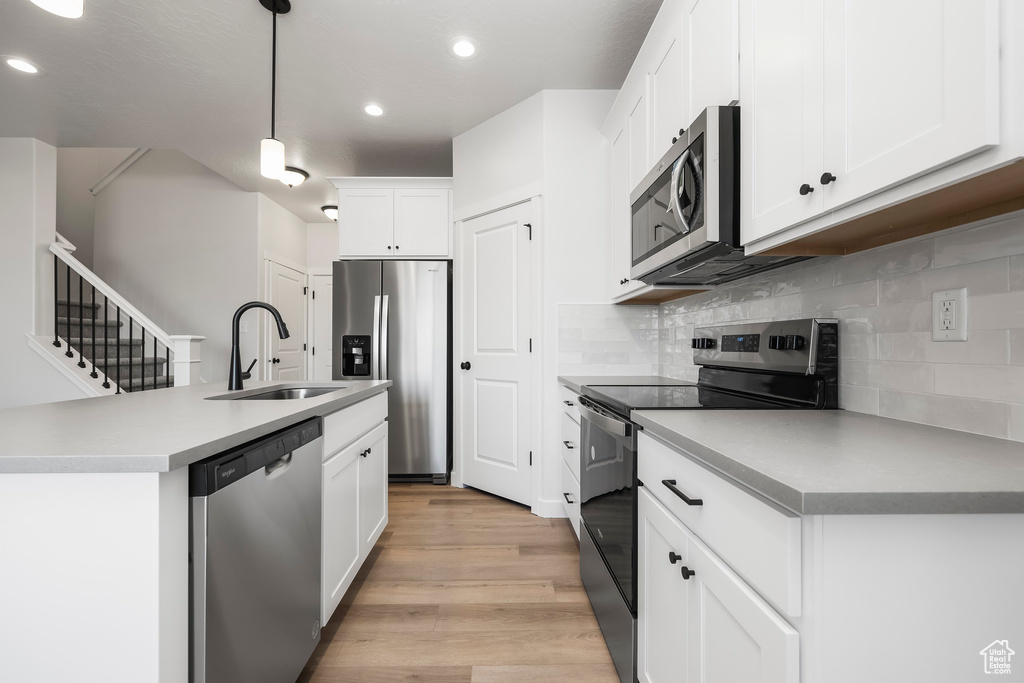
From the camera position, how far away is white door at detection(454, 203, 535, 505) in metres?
3.08

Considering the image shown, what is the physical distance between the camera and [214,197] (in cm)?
496

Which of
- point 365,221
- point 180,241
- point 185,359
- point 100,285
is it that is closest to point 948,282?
point 365,221

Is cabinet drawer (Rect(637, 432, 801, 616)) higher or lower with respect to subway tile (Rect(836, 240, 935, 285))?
lower

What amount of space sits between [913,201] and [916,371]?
0.47m

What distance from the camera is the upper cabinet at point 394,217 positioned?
3.93 meters

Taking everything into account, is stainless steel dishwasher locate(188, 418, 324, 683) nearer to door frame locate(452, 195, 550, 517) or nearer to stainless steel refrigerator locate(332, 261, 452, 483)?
door frame locate(452, 195, 550, 517)

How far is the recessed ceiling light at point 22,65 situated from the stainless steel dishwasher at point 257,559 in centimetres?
314

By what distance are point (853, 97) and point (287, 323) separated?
5856 mm

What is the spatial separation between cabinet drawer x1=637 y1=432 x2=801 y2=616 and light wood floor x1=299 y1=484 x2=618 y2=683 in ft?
2.78

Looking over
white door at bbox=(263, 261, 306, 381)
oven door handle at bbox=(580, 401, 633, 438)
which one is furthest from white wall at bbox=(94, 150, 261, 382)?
oven door handle at bbox=(580, 401, 633, 438)

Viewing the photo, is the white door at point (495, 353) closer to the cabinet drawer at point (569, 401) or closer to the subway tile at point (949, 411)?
the cabinet drawer at point (569, 401)

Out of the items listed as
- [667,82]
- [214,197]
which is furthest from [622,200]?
[214,197]

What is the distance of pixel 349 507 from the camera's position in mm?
1846

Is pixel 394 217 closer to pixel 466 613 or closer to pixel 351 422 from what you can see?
pixel 351 422
